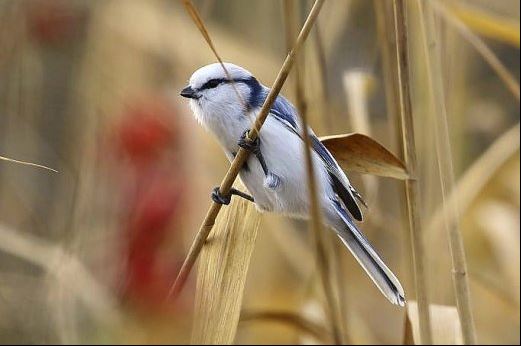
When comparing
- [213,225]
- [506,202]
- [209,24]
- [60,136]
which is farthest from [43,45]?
[506,202]

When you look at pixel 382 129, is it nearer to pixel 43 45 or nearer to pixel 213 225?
pixel 43 45

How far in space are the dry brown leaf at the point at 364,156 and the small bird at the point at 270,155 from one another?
2 cm

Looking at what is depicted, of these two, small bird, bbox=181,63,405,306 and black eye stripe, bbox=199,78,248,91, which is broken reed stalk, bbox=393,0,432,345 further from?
black eye stripe, bbox=199,78,248,91

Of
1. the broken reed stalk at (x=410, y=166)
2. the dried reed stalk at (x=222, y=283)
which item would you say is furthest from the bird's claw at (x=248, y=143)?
the broken reed stalk at (x=410, y=166)

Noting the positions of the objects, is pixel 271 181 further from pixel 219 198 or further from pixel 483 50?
pixel 483 50

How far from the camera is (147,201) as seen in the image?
122cm

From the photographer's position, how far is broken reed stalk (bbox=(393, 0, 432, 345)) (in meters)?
0.89

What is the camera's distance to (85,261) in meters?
1.50

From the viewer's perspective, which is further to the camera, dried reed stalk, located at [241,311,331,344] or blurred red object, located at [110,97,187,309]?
dried reed stalk, located at [241,311,331,344]

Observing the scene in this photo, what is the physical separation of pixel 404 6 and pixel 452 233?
0.95ft

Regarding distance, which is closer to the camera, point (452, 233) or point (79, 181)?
point (452, 233)

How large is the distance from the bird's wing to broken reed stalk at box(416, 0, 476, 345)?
4.3 inches

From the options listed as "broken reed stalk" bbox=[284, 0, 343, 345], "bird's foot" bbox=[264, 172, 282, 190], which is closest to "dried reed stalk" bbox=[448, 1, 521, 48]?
"bird's foot" bbox=[264, 172, 282, 190]

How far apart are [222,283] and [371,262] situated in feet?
0.62
